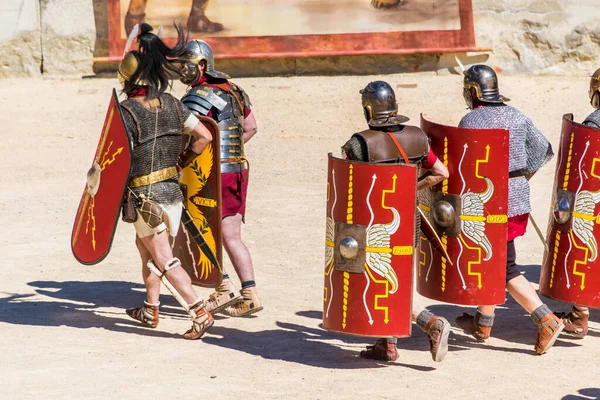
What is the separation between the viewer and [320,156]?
11922mm

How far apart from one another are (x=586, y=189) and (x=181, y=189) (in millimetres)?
2294

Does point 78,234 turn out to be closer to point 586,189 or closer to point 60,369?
point 60,369

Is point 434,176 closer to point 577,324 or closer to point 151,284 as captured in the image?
point 577,324

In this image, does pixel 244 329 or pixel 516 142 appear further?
pixel 244 329

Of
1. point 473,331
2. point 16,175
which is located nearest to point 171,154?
point 473,331

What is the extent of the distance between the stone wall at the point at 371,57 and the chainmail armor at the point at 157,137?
882 centimetres

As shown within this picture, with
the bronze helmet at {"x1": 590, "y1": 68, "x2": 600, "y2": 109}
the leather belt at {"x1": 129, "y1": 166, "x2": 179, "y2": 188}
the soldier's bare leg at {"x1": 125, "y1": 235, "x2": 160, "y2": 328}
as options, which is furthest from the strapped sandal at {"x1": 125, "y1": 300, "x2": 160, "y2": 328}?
the bronze helmet at {"x1": 590, "y1": 68, "x2": 600, "y2": 109}

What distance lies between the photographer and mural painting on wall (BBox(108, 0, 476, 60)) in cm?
1493

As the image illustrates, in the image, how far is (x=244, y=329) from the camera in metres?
6.84

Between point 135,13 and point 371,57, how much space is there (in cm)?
309

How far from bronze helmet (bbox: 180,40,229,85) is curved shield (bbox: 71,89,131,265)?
60 cm

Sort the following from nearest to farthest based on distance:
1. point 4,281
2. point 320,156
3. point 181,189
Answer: point 181,189, point 4,281, point 320,156

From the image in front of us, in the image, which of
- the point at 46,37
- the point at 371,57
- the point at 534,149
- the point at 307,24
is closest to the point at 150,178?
the point at 534,149

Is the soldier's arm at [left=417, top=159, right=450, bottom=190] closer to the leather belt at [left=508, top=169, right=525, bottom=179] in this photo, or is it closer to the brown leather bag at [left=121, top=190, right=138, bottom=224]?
the leather belt at [left=508, top=169, right=525, bottom=179]
